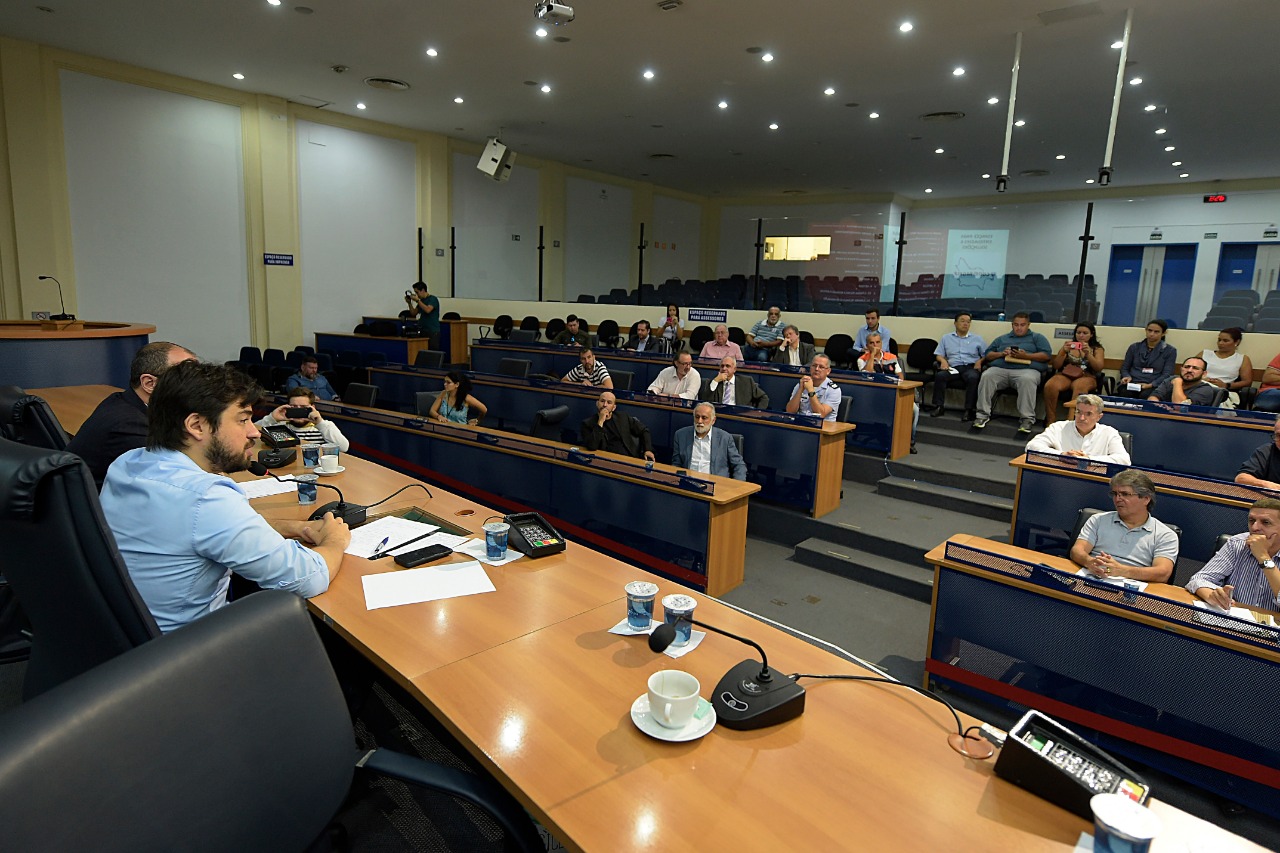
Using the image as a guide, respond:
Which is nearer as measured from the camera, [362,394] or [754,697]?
[754,697]

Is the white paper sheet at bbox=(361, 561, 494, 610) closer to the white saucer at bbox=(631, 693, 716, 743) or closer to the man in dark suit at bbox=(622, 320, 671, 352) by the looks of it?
the white saucer at bbox=(631, 693, 716, 743)

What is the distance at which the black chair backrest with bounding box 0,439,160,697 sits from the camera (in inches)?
44.3

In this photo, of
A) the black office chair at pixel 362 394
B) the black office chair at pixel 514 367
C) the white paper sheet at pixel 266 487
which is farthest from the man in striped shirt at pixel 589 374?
the white paper sheet at pixel 266 487

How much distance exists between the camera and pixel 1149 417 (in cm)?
515

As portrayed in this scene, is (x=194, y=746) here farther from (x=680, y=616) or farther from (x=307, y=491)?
(x=307, y=491)

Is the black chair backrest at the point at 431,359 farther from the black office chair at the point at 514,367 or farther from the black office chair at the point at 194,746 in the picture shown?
the black office chair at the point at 194,746

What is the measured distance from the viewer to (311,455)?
338cm

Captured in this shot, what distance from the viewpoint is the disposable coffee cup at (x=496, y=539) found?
90.0 inches

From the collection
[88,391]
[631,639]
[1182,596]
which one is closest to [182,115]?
[88,391]

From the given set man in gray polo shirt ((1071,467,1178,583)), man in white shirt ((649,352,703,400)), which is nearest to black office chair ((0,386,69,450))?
man in gray polo shirt ((1071,467,1178,583))

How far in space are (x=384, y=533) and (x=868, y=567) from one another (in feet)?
9.91

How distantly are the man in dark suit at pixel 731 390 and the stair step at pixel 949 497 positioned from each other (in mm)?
1262

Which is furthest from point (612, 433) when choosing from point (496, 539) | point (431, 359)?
point (431, 359)

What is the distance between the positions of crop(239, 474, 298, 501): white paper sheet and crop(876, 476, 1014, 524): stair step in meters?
4.28
